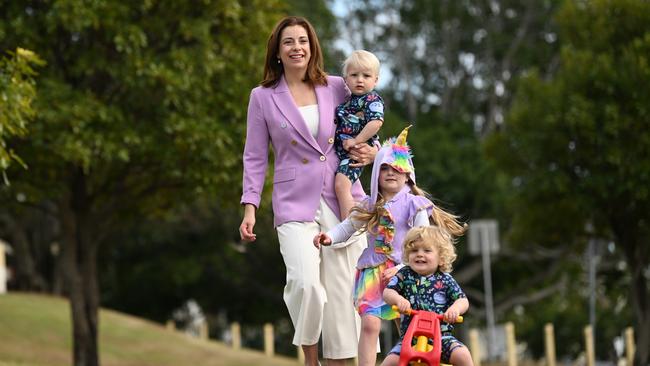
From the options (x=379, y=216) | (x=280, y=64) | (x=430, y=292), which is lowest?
(x=430, y=292)

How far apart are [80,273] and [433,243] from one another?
1629cm

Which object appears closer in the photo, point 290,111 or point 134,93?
point 290,111

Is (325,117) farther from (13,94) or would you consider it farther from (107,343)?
(107,343)

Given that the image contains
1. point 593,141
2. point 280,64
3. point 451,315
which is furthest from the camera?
point 593,141

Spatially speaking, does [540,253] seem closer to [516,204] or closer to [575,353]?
[575,353]

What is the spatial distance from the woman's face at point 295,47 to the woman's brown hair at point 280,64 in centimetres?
4

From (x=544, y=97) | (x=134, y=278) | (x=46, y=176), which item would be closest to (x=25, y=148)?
(x=46, y=176)

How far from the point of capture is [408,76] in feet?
147

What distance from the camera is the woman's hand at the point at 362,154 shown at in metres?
7.35

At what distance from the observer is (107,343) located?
2783 centimetres

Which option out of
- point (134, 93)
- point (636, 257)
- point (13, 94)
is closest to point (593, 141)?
point (636, 257)

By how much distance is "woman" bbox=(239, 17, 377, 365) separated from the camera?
23.6ft

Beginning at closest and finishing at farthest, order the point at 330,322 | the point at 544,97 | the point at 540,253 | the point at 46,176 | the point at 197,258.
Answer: the point at 330,322
the point at 46,176
the point at 544,97
the point at 540,253
the point at 197,258

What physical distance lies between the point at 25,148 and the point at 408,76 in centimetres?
2720
